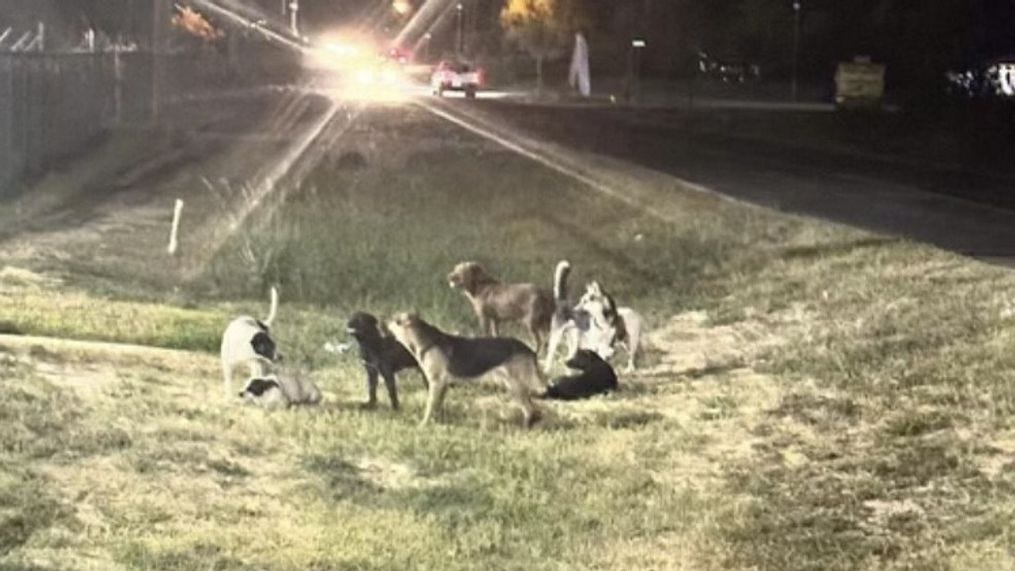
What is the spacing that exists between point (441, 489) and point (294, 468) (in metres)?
0.81

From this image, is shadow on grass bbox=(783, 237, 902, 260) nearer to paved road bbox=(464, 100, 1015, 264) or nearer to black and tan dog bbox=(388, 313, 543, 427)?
paved road bbox=(464, 100, 1015, 264)

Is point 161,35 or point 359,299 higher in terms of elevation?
point 161,35

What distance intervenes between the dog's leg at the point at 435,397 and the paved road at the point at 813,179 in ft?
25.4

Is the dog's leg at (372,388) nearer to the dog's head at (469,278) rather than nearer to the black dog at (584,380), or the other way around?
the black dog at (584,380)

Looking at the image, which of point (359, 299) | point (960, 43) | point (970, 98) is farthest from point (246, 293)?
point (960, 43)

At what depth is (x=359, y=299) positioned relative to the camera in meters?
15.4

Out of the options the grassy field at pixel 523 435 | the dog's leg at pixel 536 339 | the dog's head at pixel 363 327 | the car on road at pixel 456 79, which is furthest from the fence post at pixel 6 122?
the car on road at pixel 456 79

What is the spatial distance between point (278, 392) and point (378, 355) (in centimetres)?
65

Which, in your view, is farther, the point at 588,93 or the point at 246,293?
the point at 588,93

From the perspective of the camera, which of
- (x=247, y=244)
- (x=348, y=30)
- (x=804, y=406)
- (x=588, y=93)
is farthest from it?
(x=348, y=30)

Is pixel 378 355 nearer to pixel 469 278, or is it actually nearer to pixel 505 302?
pixel 505 302

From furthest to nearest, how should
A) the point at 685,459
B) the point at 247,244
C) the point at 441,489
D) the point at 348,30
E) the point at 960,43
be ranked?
the point at 348,30 → the point at 960,43 → the point at 247,244 → the point at 685,459 → the point at 441,489

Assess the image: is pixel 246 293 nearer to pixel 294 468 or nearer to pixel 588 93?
pixel 294 468

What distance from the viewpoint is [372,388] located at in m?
11.0
